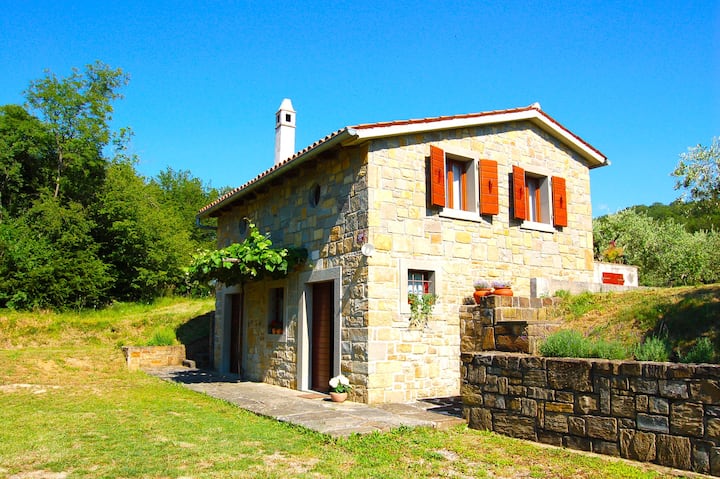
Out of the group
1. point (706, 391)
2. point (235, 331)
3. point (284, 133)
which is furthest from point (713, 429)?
point (284, 133)

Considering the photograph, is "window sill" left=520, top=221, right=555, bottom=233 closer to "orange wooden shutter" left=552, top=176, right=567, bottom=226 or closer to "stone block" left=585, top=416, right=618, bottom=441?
"orange wooden shutter" left=552, top=176, right=567, bottom=226

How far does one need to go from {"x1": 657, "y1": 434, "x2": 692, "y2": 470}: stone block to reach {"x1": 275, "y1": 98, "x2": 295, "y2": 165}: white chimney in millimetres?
11384

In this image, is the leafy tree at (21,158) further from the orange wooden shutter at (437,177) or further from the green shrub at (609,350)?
the green shrub at (609,350)

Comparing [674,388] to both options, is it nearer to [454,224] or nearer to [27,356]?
[454,224]

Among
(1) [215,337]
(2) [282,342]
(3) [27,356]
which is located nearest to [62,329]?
(3) [27,356]

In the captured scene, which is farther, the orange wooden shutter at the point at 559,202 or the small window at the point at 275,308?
the small window at the point at 275,308

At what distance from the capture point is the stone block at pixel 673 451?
4918mm

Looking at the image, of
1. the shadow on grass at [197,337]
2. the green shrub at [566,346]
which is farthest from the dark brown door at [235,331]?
the green shrub at [566,346]

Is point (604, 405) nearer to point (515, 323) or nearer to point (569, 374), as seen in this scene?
point (569, 374)

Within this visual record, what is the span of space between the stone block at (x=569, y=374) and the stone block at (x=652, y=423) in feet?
1.86

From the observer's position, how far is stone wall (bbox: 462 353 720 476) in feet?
16.0

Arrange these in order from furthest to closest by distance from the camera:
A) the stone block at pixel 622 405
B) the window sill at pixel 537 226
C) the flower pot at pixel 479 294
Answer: the window sill at pixel 537 226, the flower pot at pixel 479 294, the stone block at pixel 622 405

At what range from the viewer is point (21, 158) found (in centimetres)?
2344

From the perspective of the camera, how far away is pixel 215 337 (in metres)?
15.5
